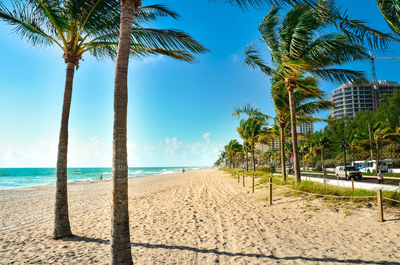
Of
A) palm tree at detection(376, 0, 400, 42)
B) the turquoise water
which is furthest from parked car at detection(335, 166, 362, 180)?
the turquoise water

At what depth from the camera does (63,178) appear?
17.8 feet

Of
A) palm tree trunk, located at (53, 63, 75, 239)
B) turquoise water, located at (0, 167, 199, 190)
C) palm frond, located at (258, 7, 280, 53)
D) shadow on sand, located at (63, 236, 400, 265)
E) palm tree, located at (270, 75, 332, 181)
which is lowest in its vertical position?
turquoise water, located at (0, 167, 199, 190)

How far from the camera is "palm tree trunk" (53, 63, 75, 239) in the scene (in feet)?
17.7

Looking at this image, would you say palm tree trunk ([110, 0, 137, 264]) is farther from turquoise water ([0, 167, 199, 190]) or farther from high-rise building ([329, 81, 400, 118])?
high-rise building ([329, 81, 400, 118])

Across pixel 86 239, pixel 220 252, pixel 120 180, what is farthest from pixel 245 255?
pixel 86 239

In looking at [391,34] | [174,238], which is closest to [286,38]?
[391,34]

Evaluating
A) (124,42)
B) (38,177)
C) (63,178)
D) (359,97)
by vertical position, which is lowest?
(38,177)

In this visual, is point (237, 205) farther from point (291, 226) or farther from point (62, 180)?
point (62, 180)

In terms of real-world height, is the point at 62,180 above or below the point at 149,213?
above

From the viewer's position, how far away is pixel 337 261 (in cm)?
390

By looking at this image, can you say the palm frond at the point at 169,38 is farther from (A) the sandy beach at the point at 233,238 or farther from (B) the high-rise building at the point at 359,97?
(B) the high-rise building at the point at 359,97

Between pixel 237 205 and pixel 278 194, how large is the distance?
2.28 metres

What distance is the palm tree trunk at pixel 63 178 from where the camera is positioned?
5410mm

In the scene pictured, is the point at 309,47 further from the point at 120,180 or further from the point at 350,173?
the point at 350,173
